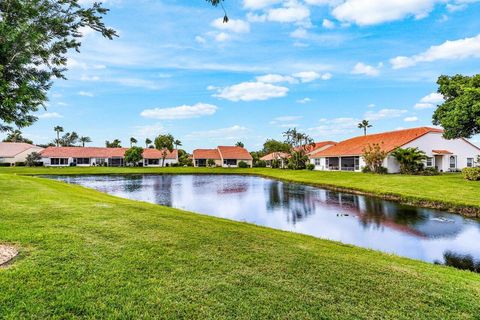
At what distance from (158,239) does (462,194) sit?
20998mm

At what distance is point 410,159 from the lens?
34.6 meters

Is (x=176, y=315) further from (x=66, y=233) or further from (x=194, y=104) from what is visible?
(x=194, y=104)

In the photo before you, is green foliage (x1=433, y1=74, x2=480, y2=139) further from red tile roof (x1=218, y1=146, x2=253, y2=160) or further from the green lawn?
red tile roof (x1=218, y1=146, x2=253, y2=160)

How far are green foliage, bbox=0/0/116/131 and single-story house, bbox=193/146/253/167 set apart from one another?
70664 millimetres

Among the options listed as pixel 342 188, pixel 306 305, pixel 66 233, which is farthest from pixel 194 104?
pixel 306 305

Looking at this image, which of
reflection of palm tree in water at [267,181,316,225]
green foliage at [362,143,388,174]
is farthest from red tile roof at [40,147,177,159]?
reflection of palm tree in water at [267,181,316,225]

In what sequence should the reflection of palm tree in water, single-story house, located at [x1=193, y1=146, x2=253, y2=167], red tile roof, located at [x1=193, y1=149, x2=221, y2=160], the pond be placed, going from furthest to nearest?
red tile roof, located at [x1=193, y1=149, x2=221, y2=160], single-story house, located at [x1=193, y1=146, x2=253, y2=167], the reflection of palm tree in water, the pond

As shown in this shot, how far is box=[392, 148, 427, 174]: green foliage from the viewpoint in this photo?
113 ft

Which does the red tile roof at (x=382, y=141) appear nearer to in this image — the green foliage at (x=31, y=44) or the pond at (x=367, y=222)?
the pond at (x=367, y=222)

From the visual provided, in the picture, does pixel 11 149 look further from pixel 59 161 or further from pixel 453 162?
pixel 453 162

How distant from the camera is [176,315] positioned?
3.93 meters

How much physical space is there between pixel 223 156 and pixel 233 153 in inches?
134

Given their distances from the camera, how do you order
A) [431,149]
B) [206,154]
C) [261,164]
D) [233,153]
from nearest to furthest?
[431,149] → [261,164] → [233,153] → [206,154]

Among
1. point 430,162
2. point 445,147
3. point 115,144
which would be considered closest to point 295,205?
point 430,162
